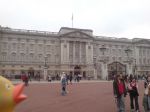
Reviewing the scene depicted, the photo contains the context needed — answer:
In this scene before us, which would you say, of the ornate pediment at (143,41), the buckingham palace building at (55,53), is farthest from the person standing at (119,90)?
the ornate pediment at (143,41)

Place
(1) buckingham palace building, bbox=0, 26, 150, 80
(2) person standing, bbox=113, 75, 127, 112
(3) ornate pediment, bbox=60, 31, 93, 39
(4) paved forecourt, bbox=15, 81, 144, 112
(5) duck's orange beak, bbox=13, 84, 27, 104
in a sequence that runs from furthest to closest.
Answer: (3) ornate pediment, bbox=60, 31, 93, 39, (1) buckingham palace building, bbox=0, 26, 150, 80, (4) paved forecourt, bbox=15, 81, 144, 112, (2) person standing, bbox=113, 75, 127, 112, (5) duck's orange beak, bbox=13, 84, 27, 104

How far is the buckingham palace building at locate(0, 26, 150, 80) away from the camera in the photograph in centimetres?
7531

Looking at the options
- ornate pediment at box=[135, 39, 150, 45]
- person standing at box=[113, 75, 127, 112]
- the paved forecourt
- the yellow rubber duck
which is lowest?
the paved forecourt

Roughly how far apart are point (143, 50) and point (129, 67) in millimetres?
27742

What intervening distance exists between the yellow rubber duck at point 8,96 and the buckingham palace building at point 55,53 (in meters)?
68.5

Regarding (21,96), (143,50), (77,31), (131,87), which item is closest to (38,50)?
(77,31)

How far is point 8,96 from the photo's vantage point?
132 inches

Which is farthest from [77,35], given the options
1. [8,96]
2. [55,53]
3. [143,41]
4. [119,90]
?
[8,96]

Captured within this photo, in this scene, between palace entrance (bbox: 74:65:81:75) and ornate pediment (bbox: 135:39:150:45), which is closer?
palace entrance (bbox: 74:65:81:75)

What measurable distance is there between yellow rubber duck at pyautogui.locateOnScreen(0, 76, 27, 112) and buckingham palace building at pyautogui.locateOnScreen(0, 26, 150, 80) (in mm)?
68515

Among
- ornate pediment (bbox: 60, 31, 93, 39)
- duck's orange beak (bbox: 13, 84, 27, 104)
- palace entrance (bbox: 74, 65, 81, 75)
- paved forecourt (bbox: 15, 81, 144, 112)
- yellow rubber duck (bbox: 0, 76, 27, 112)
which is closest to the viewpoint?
yellow rubber duck (bbox: 0, 76, 27, 112)

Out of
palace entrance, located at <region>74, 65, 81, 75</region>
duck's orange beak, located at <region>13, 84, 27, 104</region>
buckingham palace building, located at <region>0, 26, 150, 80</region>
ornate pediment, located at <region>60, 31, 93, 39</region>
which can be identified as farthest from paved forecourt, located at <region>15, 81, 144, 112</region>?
ornate pediment, located at <region>60, 31, 93, 39</region>

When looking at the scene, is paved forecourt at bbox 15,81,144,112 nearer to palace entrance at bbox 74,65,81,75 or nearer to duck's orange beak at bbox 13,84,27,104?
duck's orange beak at bbox 13,84,27,104

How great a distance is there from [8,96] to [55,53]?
79.1m
